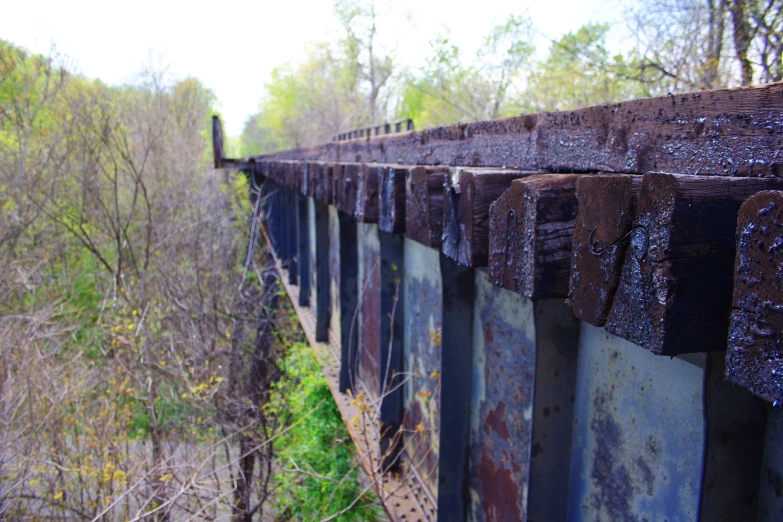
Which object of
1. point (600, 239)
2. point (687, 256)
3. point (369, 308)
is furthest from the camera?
point (369, 308)

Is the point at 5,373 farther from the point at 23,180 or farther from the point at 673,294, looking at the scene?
the point at 673,294

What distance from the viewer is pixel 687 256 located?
34.3 inches

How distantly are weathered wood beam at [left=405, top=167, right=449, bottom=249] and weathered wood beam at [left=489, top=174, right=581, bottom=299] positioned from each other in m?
0.57

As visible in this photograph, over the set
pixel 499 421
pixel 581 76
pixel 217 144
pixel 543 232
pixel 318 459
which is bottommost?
pixel 318 459

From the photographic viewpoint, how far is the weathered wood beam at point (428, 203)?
192 cm

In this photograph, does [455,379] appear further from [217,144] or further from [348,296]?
[217,144]

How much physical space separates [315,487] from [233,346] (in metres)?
6.23

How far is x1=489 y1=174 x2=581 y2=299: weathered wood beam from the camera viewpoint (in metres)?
1.26

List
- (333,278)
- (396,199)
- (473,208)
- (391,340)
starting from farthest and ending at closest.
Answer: (333,278) → (391,340) → (396,199) → (473,208)

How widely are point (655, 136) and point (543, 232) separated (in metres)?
0.34

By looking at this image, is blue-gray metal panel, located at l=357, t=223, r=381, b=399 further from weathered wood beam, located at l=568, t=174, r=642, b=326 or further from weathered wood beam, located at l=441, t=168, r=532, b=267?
weathered wood beam, located at l=568, t=174, r=642, b=326

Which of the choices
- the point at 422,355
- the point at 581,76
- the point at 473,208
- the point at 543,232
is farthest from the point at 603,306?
the point at 581,76

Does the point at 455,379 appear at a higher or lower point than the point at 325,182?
lower

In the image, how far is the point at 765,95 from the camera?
3.36ft
